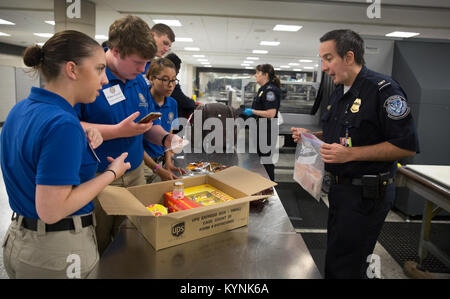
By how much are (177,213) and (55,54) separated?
64 centimetres

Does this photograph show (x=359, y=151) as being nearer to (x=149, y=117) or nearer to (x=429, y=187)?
(x=429, y=187)

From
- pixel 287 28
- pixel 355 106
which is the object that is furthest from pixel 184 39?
pixel 355 106

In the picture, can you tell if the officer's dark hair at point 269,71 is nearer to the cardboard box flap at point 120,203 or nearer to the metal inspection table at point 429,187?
the metal inspection table at point 429,187

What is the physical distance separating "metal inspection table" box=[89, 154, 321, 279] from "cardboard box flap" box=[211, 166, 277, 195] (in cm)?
17

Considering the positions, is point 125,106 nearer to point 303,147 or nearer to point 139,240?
point 139,240

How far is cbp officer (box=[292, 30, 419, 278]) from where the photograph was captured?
1520 mm

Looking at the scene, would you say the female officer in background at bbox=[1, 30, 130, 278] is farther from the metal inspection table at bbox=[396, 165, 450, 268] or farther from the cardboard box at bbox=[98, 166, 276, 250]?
the metal inspection table at bbox=[396, 165, 450, 268]

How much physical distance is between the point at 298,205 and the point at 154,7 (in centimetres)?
522

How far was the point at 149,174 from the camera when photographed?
216cm

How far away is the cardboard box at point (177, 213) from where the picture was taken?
1.06 m

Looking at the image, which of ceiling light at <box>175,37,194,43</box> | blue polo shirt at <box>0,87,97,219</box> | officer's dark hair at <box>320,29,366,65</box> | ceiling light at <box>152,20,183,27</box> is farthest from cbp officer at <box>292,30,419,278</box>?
ceiling light at <box>175,37,194,43</box>

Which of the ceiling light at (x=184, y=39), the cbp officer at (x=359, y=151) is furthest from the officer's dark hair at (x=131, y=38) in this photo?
the ceiling light at (x=184, y=39)

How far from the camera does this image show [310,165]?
1.70 metres
